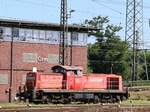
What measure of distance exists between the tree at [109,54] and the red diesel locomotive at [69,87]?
195ft

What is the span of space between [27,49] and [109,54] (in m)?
42.5

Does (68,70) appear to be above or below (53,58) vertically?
below

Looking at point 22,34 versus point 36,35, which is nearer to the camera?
point 22,34

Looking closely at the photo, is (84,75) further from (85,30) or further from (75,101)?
(85,30)

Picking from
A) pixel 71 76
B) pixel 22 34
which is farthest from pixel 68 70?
pixel 22 34

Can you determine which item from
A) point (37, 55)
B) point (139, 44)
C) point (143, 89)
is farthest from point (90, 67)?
point (37, 55)

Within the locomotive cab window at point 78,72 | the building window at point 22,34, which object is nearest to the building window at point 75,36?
the building window at point 22,34

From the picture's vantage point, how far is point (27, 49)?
75688 millimetres

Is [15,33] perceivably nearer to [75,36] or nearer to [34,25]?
[34,25]

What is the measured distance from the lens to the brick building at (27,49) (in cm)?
7331

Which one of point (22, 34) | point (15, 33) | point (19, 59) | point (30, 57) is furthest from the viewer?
point (30, 57)

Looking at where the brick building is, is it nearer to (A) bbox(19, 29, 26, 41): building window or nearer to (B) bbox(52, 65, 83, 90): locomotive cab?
(A) bbox(19, 29, 26, 41): building window

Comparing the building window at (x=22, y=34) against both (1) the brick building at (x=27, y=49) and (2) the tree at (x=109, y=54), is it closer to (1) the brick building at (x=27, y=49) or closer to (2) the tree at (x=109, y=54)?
(1) the brick building at (x=27, y=49)

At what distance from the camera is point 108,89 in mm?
52000
